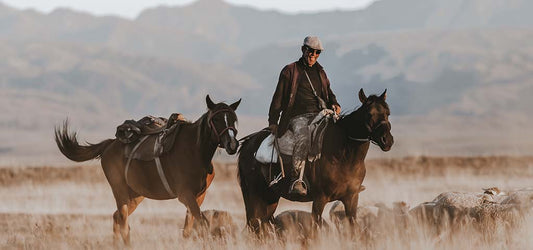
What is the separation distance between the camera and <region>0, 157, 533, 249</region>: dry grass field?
1198 centimetres

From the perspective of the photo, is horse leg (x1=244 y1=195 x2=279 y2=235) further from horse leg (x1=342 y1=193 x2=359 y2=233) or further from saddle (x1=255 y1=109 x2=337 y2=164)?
horse leg (x1=342 y1=193 x2=359 y2=233)

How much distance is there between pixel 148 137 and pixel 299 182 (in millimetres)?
3079

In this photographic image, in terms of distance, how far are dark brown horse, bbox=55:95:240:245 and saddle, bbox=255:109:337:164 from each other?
2.09ft

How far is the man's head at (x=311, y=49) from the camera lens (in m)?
12.1

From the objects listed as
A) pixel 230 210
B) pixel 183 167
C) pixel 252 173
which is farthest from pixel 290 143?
pixel 230 210

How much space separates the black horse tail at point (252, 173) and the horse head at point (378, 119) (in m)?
1.85

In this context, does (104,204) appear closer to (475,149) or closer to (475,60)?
(475,149)

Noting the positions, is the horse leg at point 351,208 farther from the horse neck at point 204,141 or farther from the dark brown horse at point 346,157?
the horse neck at point 204,141

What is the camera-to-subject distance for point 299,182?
11758 mm

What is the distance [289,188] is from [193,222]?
1.85 m

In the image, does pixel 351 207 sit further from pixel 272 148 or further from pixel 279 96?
pixel 279 96

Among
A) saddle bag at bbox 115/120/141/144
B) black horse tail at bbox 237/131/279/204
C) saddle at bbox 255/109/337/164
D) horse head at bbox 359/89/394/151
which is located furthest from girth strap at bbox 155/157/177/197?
horse head at bbox 359/89/394/151

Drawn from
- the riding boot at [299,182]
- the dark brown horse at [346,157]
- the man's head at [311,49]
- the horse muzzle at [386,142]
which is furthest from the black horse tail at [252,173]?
the horse muzzle at [386,142]

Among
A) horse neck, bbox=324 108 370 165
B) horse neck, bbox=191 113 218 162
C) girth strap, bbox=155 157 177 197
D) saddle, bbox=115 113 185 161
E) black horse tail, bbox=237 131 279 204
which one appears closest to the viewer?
horse neck, bbox=324 108 370 165
